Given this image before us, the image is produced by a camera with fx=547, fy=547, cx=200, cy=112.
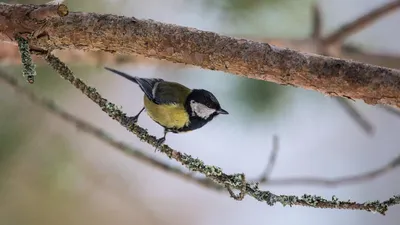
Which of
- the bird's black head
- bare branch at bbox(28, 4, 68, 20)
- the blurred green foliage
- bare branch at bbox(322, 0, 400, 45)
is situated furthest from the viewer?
the blurred green foliage

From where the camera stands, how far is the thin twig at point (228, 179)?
1.43 feet

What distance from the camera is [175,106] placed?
0.73m

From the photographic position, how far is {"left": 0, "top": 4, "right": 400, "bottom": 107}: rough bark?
461 millimetres

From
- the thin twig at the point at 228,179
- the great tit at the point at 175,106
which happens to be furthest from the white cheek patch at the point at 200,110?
the thin twig at the point at 228,179

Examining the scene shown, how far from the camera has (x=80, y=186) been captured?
50.1 inches

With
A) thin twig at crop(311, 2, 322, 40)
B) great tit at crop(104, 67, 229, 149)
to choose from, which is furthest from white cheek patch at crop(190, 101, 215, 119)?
thin twig at crop(311, 2, 322, 40)

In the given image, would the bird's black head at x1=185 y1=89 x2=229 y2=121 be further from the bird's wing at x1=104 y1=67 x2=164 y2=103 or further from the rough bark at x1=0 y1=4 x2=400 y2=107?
the rough bark at x1=0 y1=4 x2=400 y2=107

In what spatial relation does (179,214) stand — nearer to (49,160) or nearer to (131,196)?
(131,196)

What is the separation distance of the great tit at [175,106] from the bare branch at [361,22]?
357 mm

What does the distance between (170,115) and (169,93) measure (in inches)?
1.3

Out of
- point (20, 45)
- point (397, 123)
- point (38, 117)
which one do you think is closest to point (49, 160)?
point (38, 117)

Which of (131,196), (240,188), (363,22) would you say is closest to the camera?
(240,188)

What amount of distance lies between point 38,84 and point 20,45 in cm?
59

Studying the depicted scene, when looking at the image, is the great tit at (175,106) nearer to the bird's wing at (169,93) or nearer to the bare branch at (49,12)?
the bird's wing at (169,93)
